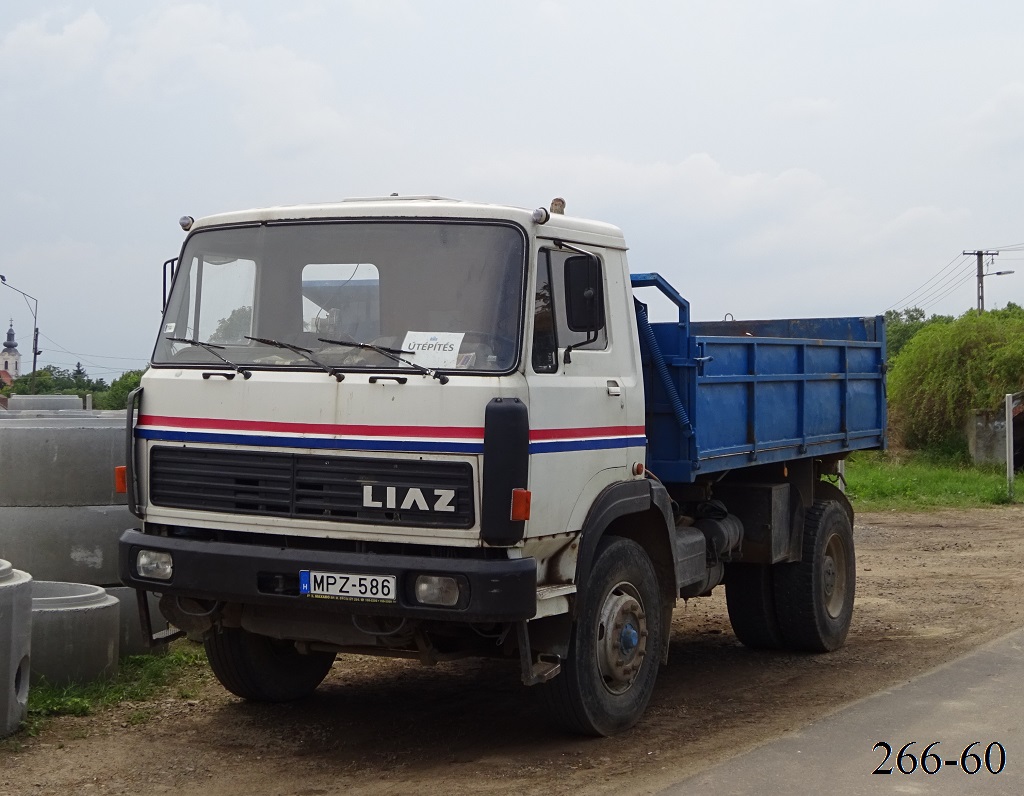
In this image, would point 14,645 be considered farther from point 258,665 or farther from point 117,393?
point 117,393

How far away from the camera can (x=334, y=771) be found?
18.5ft

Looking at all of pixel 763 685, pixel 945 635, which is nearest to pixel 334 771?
pixel 763 685

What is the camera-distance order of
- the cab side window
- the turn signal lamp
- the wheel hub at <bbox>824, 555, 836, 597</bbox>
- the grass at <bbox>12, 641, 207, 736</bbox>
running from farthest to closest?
the wheel hub at <bbox>824, 555, 836, 597</bbox>, the grass at <bbox>12, 641, 207, 736</bbox>, the cab side window, the turn signal lamp

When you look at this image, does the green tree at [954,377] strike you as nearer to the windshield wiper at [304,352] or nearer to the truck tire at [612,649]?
the truck tire at [612,649]

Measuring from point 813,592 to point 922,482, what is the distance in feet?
48.9

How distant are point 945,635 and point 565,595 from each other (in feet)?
15.6

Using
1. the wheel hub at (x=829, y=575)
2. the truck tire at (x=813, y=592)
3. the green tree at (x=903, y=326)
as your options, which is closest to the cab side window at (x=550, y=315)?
the truck tire at (x=813, y=592)

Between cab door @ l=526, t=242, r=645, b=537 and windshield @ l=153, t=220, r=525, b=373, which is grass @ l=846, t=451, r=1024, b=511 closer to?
cab door @ l=526, t=242, r=645, b=537

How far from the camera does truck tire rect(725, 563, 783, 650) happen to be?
8781mm

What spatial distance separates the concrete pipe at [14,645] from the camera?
5793 millimetres

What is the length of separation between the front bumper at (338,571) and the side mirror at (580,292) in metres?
1.13

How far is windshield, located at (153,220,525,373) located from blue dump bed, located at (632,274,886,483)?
1690mm

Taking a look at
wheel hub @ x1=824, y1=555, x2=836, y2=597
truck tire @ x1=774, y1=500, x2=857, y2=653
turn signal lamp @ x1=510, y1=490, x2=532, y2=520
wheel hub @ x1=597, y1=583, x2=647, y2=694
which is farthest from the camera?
wheel hub @ x1=824, y1=555, x2=836, y2=597

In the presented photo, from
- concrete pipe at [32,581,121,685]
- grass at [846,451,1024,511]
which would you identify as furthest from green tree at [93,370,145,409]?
concrete pipe at [32,581,121,685]
